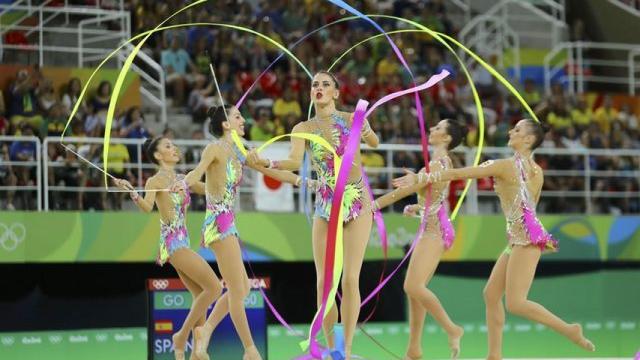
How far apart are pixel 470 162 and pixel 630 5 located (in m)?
A: 7.32

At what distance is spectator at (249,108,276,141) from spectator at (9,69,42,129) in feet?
8.13

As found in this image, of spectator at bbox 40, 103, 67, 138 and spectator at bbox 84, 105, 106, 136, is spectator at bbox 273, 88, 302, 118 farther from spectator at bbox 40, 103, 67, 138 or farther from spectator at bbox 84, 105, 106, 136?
spectator at bbox 40, 103, 67, 138

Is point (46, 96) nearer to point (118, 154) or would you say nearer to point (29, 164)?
point (118, 154)

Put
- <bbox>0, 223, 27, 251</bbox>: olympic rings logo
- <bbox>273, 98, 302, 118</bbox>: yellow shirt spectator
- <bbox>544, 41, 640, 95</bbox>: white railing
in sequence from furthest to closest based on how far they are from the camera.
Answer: <bbox>544, 41, 640, 95</bbox>: white railing, <bbox>273, 98, 302, 118</bbox>: yellow shirt spectator, <bbox>0, 223, 27, 251</bbox>: olympic rings logo

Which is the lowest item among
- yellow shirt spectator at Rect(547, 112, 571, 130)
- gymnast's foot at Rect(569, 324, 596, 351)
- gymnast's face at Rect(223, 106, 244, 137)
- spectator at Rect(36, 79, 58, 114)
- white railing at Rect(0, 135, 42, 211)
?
gymnast's foot at Rect(569, 324, 596, 351)

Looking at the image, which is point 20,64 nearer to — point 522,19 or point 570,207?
point 570,207

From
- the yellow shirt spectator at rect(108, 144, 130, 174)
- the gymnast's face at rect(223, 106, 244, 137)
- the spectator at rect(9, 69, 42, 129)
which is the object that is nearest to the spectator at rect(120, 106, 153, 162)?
the yellow shirt spectator at rect(108, 144, 130, 174)

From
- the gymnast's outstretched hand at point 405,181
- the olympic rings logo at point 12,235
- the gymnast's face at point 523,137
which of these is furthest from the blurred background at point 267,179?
the gymnast's outstretched hand at point 405,181

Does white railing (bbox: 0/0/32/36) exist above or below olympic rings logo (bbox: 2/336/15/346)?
above

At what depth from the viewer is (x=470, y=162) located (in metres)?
13.2

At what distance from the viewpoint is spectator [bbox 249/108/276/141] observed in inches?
531

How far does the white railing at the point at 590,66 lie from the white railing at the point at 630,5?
1.82 ft

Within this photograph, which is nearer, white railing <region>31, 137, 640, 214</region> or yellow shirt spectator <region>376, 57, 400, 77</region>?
white railing <region>31, 137, 640, 214</region>

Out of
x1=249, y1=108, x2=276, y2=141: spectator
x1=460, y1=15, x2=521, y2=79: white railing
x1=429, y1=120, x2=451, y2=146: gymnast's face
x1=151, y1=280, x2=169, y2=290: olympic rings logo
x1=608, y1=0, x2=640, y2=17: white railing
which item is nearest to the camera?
x1=151, y1=280, x2=169, y2=290: olympic rings logo
